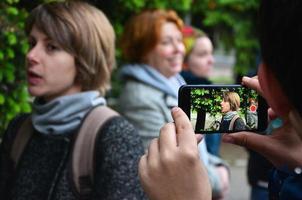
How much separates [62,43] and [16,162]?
1.71ft

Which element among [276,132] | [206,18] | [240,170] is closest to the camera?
[276,132]

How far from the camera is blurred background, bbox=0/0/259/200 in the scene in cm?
295

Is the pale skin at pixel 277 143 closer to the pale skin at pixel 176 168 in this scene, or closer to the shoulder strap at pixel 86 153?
the pale skin at pixel 176 168

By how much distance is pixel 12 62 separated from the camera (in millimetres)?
3158

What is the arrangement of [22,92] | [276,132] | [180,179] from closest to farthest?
[180,179]
[276,132]
[22,92]

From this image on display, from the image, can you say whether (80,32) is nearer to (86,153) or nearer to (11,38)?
(11,38)

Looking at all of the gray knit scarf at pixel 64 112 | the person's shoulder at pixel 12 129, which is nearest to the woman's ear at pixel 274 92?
the gray knit scarf at pixel 64 112

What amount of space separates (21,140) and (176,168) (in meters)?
1.44

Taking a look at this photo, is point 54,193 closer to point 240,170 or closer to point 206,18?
point 206,18

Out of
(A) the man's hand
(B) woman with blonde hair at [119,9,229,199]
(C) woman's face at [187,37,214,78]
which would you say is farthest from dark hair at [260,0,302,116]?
(C) woman's face at [187,37,214,78]

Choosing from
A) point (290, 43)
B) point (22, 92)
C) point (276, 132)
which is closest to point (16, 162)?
point (22, 92)

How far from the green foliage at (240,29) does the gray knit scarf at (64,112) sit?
4.53m

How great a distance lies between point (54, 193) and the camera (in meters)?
2.34

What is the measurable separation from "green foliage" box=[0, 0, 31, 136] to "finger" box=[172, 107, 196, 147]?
1.57 meters
